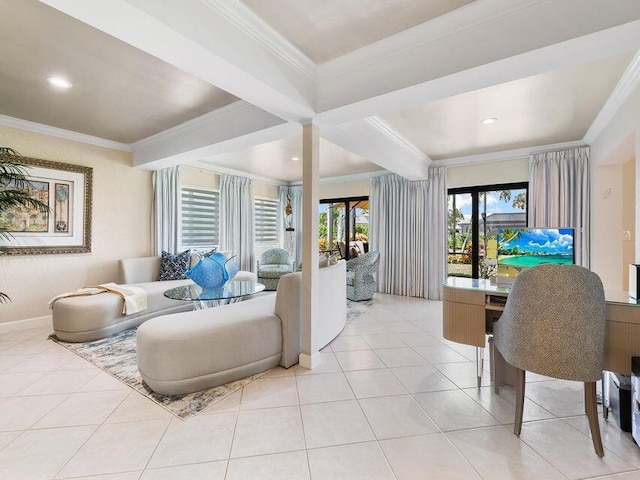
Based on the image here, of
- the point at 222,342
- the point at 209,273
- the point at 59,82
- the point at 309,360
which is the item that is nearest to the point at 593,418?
the point at 309,360

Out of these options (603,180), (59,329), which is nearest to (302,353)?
(59,329)

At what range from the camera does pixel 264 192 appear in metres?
7.13

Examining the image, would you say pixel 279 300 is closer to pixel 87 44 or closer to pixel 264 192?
pixel 87 44

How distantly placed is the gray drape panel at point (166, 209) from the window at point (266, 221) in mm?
1960

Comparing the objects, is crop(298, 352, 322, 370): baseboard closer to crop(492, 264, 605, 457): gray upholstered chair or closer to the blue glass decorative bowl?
the blue glass decorative bowl

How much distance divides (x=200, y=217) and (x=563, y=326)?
558cm

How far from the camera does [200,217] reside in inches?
225

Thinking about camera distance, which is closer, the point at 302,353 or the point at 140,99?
the point at 302,353

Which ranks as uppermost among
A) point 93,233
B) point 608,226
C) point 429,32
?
point 429,32

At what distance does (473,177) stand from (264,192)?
14.8ft

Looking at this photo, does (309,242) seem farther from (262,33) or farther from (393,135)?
(393,135)

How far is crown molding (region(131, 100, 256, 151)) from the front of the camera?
3078 millimetres

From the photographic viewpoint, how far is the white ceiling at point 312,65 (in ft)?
5.20

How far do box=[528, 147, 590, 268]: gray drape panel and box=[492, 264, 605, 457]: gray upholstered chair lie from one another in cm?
318
